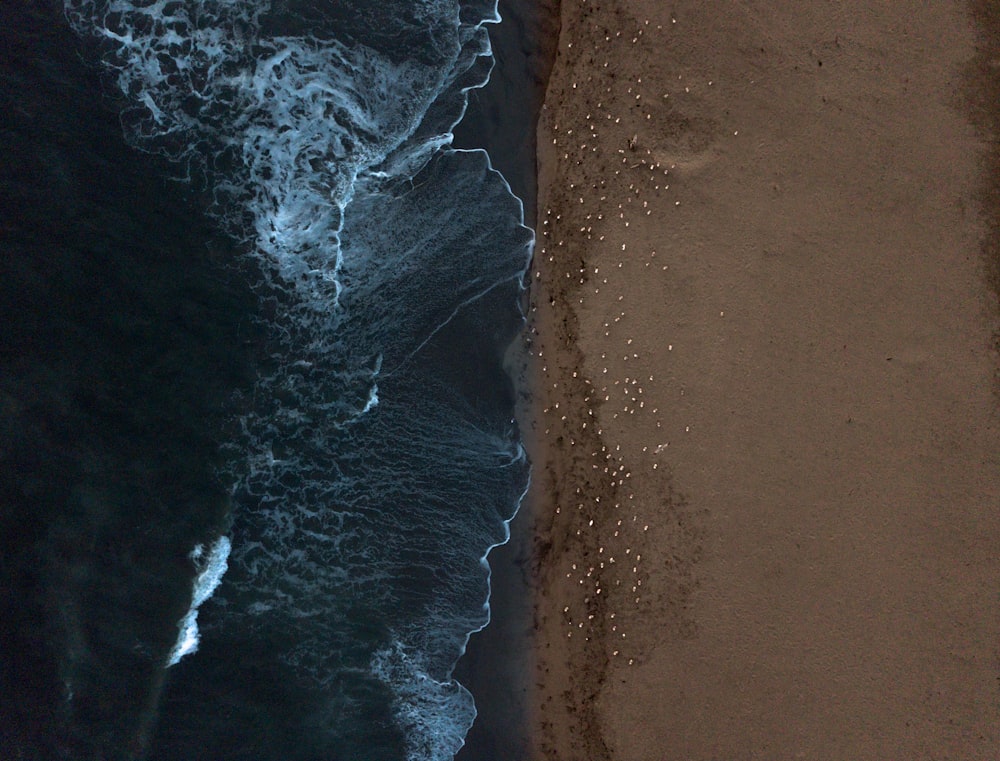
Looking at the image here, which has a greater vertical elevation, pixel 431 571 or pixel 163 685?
pixel 431 571

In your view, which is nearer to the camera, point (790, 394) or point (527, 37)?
point (790, 394)

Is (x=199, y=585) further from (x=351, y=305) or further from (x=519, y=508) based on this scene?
(x=519, y=508)

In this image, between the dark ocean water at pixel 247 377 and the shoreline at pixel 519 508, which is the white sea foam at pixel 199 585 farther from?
the shoreline at pixel 519 508

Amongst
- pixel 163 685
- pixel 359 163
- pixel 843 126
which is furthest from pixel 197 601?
pixel 843 126

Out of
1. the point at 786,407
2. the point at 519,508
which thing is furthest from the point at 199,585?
the point at 786,407

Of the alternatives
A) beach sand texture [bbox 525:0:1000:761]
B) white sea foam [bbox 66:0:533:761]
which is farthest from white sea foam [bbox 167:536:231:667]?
beach sand texture [bbox 525:0:1000:761]

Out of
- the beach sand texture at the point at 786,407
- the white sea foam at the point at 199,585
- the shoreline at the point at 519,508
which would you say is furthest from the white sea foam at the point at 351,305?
the beach sand texture at the point at 786,407

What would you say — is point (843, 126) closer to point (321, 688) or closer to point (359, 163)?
point (359, 163)
